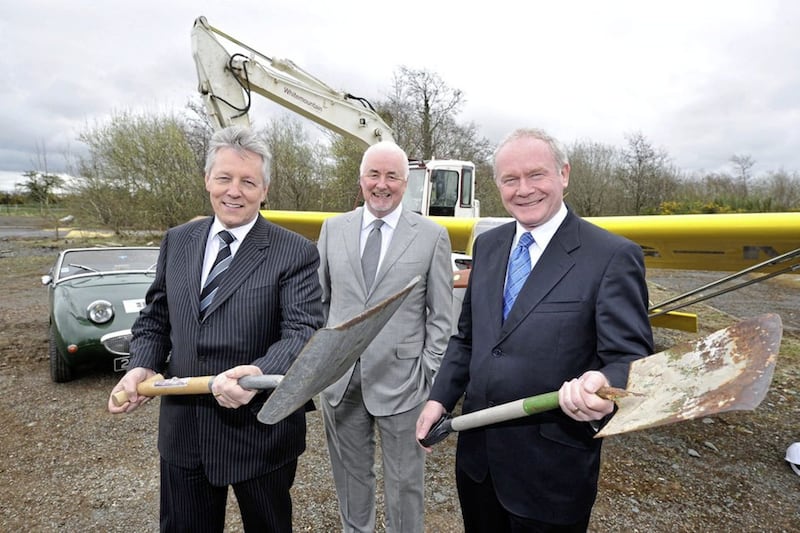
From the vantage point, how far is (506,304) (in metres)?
1.56

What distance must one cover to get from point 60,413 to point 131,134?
1827cm

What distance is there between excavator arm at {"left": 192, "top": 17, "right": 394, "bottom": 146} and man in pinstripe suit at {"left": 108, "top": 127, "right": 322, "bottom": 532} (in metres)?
6.61

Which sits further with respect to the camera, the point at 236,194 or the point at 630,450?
the point at 630,450

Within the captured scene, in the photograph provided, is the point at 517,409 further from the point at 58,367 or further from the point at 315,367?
the point at 58,367

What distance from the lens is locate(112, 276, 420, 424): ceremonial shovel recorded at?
1.16 m

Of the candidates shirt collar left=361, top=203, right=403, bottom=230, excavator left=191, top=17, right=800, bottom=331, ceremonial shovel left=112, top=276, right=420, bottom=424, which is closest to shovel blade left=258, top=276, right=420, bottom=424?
ceremonial shovel left=112, top=276, right=420, bottom=424

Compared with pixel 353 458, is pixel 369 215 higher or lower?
higher

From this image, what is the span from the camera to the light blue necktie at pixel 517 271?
61.1 inches

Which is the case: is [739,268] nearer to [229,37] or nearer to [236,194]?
[236,194]

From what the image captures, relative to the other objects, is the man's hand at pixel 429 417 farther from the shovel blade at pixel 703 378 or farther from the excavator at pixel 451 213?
the excavator at pixel 451 213

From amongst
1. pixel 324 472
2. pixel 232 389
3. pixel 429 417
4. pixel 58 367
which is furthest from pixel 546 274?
pixel 58 367

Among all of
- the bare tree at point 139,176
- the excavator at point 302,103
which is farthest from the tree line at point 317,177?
the excavator at point 302,103

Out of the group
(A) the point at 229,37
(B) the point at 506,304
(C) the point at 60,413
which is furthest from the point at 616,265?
(A) the point at 229,37

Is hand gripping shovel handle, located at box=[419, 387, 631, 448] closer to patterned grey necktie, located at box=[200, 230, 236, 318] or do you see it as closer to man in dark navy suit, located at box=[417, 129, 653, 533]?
man in dark navy suit, located at box=[417, 129, 653, 533]
